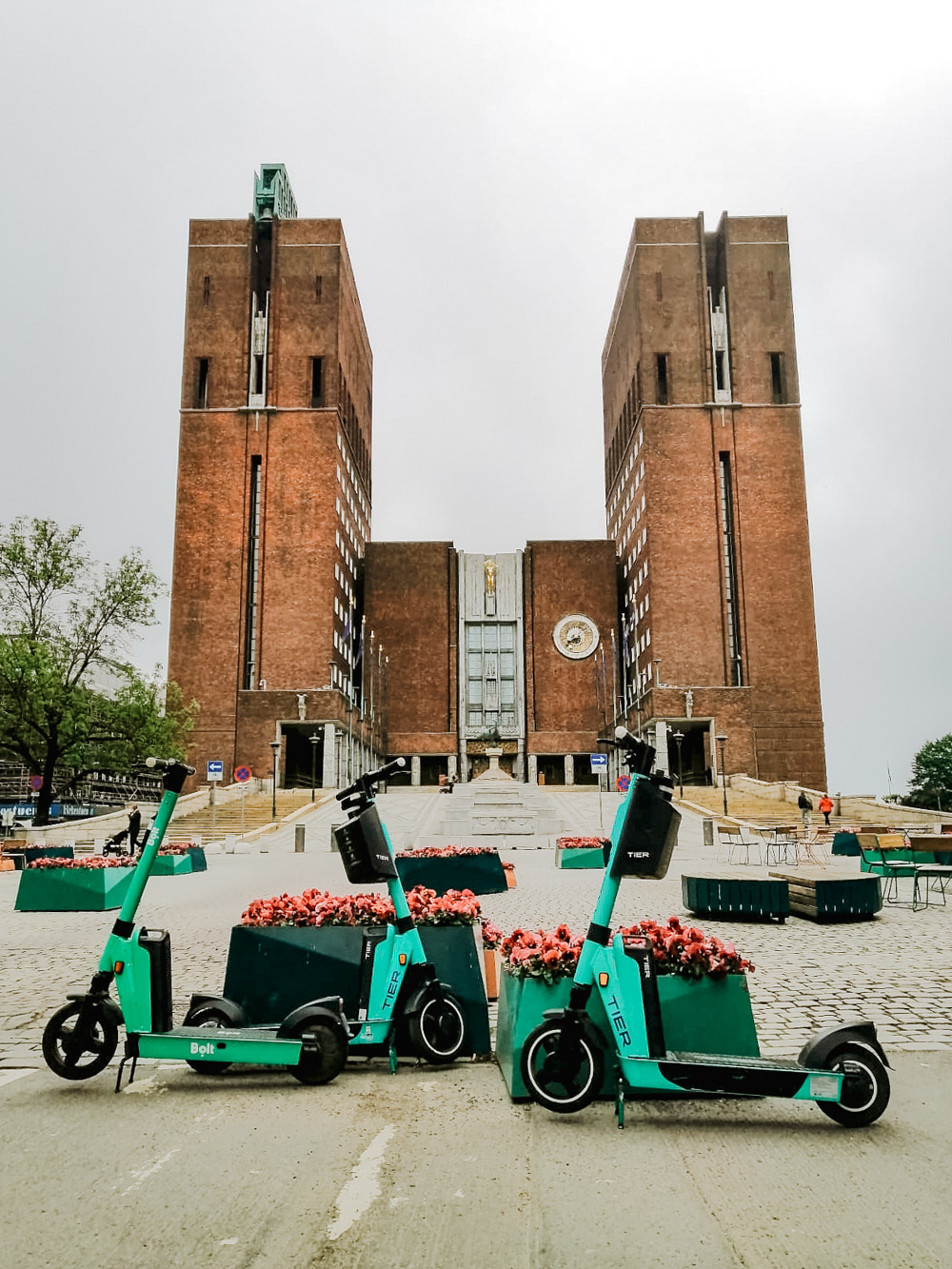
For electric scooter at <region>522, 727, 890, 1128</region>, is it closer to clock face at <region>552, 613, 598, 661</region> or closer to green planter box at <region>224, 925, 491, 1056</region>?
green planter box at <region>224, 925, 491, 1056</region>

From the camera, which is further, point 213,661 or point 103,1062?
point 213,661

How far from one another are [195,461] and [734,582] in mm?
37110

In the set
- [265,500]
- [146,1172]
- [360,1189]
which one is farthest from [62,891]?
[265,500]

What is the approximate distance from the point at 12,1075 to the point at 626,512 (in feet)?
241

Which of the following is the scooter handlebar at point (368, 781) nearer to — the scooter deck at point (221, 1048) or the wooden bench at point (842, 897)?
the scooter deck at point (221, 1048)

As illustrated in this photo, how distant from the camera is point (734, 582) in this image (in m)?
66.1

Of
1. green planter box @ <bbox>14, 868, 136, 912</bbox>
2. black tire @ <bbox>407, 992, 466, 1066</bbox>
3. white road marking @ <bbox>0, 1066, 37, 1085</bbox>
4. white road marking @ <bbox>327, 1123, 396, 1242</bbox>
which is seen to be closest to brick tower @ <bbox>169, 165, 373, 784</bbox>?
green planter box @ <bbox>14, 868, 136, 912</bbox>

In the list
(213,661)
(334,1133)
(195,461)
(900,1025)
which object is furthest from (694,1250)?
(195,461)

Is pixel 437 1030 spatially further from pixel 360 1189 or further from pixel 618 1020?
pixel 360 1189

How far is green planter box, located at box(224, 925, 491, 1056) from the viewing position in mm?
6184

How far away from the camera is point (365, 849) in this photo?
542 cm

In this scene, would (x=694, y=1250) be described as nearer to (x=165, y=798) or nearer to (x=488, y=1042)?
(x=488, y=1042)

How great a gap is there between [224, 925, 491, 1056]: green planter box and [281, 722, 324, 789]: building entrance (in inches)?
2204

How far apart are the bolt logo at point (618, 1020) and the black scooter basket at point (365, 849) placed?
4.61 ft
